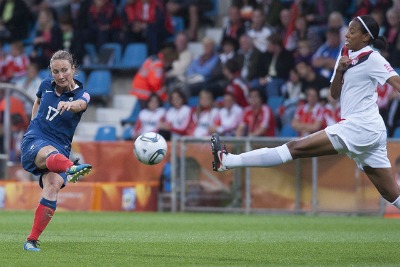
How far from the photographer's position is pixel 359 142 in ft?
31.7

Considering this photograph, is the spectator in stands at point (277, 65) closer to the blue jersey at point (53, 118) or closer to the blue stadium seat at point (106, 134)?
the blue stadium seat at point (106, 134)

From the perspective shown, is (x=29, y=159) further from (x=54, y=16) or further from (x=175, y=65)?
(x=54, y=16)

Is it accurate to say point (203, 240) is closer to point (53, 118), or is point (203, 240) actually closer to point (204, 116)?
point (53, 118)

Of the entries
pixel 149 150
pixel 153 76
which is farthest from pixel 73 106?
pixel 153 76

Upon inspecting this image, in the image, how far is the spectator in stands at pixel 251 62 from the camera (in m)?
21.1

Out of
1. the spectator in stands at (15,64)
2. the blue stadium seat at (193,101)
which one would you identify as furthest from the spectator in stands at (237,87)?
the spectator in stands at (15,64)

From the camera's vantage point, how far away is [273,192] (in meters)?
17.7

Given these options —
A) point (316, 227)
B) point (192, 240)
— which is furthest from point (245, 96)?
point (192, 240)

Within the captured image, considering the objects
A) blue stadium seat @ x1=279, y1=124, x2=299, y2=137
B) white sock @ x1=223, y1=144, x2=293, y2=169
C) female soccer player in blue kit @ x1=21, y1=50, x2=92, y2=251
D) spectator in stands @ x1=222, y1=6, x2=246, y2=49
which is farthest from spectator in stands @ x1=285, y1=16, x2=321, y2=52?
white sock @ x1=223, y1=144, x2=293, y2=169

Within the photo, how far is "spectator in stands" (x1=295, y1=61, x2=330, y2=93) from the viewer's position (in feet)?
63.5

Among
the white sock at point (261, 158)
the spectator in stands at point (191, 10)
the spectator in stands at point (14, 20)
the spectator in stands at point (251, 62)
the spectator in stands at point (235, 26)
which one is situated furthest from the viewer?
the spectator in stands at point (14, 20)

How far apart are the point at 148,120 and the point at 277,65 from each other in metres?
2.93

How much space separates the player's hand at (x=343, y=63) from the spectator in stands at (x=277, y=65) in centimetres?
1087

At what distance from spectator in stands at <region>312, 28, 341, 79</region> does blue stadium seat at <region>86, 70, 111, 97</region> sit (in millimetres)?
5727
